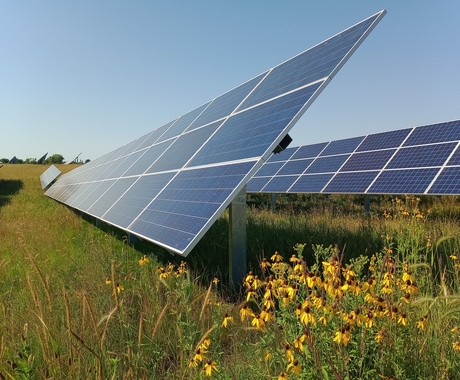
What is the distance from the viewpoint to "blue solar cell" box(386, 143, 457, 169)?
1147 cm

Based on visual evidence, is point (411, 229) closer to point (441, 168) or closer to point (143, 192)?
point (143, 192)

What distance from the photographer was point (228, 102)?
8781 mm

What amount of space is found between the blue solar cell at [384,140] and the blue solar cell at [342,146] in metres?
0.36

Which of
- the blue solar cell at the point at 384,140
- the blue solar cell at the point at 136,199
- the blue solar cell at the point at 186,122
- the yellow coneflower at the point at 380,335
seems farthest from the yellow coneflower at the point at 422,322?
the blue solar cell at the point at 384,140

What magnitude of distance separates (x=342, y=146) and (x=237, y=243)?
12.5 m

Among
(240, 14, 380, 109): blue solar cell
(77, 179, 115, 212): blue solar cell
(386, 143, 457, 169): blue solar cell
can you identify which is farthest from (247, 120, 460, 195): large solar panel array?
(77, 179, 115, 212): blue solar cell

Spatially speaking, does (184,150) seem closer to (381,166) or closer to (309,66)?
(309,66)

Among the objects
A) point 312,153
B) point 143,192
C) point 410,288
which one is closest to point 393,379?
point 410,288

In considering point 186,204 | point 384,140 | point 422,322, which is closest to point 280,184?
point 384,140

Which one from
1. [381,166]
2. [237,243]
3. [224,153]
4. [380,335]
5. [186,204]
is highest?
[224,153]

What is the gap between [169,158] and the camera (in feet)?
28.5

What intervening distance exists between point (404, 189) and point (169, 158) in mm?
6218

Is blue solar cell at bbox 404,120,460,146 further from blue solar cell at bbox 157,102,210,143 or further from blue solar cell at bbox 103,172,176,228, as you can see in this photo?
blue solar cell at bbox 103,172,176,228

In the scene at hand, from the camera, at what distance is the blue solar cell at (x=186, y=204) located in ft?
14.3
